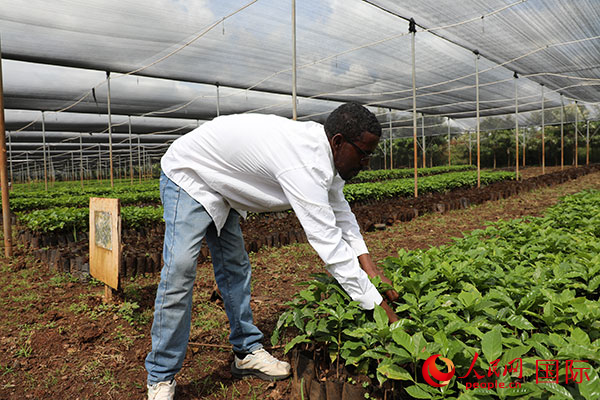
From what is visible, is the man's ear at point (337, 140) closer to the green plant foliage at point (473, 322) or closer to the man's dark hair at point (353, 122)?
the man's dark hair at point (353, 122)

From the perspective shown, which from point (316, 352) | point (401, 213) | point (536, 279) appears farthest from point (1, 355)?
point (401, 213)

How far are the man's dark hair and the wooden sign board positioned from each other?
224cm

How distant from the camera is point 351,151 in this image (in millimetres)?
1658

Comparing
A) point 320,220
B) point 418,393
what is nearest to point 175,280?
point 320,220

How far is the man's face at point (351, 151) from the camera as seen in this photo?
1622 mm

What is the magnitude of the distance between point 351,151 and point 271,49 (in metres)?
8.32

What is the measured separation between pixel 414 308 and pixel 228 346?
55.1 inches

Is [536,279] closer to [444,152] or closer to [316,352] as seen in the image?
[316,352]

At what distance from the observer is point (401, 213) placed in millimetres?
7012

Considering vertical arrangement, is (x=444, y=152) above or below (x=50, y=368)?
above

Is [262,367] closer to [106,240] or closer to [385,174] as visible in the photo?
[106,240]

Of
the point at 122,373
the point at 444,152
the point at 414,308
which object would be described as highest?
the point at 444,152

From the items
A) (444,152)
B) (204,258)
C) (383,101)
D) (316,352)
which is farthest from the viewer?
(444,152)

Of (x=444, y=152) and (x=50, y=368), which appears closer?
(x=50, y=368)
